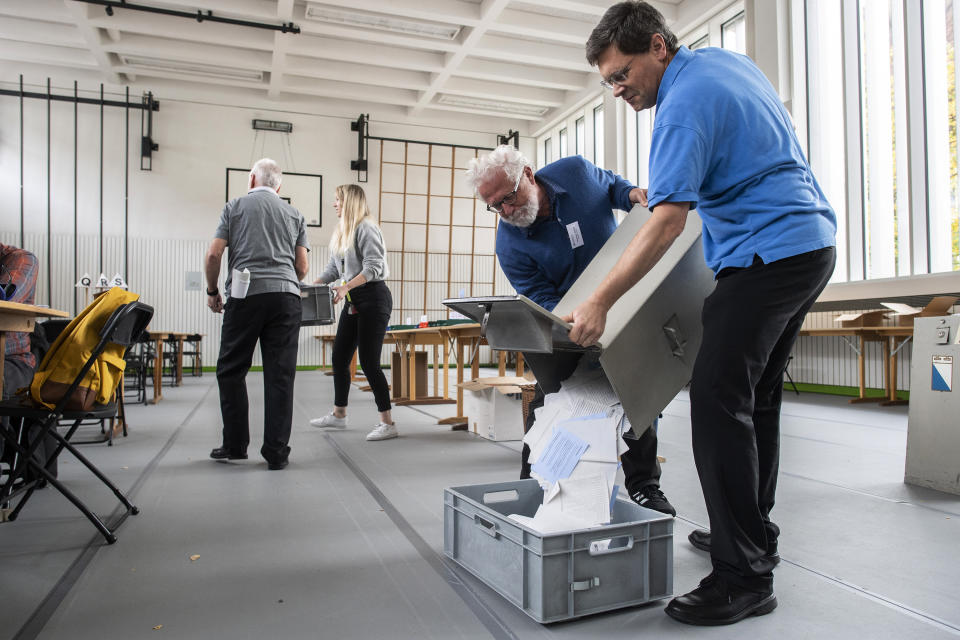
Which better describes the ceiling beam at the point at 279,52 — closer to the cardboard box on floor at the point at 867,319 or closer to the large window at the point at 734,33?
the large window at the point at 734,33

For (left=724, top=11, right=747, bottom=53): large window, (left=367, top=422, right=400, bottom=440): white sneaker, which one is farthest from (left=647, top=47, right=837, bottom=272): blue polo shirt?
(left=724, top=11, right=747, bottom=53): large window

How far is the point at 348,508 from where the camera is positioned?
83.7 inches

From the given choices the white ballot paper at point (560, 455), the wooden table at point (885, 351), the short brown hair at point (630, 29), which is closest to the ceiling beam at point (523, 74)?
Answer: the wooden table at point (885, 351)

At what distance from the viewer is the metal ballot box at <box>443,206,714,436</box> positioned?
1308mm

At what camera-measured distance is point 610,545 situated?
1307 millimetres

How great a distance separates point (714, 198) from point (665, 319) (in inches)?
12.8

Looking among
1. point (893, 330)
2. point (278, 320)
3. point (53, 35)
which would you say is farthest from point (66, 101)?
point (893, 330)

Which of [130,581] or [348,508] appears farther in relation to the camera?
[348,508]

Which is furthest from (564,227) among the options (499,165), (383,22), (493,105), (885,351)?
(493,105)

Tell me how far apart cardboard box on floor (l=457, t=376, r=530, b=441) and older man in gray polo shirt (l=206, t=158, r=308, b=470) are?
1145 millimetres

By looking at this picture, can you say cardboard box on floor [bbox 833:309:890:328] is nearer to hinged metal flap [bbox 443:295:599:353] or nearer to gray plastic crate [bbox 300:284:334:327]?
gray plastic crate [bbox 300:284:334:327]

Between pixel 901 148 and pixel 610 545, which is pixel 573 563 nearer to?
pixel 610 545

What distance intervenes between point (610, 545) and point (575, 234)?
3.11 ft

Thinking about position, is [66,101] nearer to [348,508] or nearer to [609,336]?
[348,508]
